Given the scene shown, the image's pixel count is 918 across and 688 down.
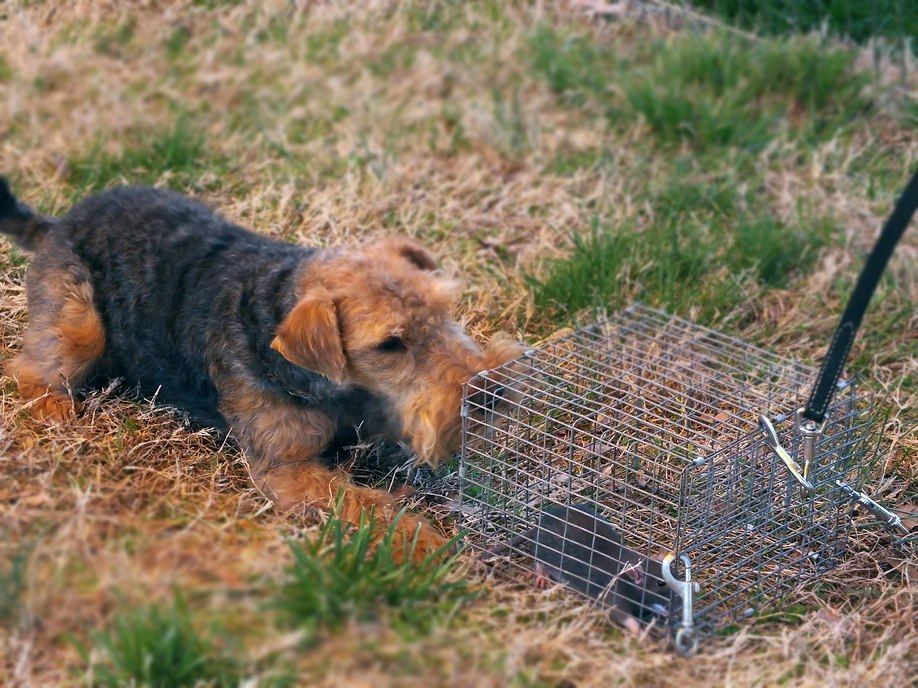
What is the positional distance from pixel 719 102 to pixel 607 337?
257 cm

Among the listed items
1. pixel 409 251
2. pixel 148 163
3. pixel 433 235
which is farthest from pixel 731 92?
pixel 148 163

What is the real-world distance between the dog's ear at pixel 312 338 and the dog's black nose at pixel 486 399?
0.48 meters

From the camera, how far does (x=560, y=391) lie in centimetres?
402

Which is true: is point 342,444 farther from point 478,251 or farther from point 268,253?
point 478,251

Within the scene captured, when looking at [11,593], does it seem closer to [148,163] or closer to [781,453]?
[781,453]

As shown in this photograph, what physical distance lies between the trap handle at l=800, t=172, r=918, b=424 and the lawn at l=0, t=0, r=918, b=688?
751mm

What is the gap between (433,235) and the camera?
5.63 m

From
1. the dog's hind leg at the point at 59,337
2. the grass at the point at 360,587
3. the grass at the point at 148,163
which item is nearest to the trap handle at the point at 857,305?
the grass at the point at 360,587

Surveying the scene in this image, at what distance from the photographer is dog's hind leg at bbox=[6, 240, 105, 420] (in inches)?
163

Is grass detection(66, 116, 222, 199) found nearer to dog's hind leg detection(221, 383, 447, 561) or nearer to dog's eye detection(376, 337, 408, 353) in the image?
dog's hind leg detection(221, 383, 447, 561)

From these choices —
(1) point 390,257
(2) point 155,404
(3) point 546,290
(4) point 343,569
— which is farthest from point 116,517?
(3) point 546,290

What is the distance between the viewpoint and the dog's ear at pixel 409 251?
402 centimetres

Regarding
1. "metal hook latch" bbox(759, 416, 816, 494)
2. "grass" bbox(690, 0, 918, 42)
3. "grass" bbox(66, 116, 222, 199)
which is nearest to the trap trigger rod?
"metal hook latch" bbox(759, 416, 816, 494)

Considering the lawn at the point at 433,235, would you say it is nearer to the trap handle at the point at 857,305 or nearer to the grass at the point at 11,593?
the grass at the point at 11,593
